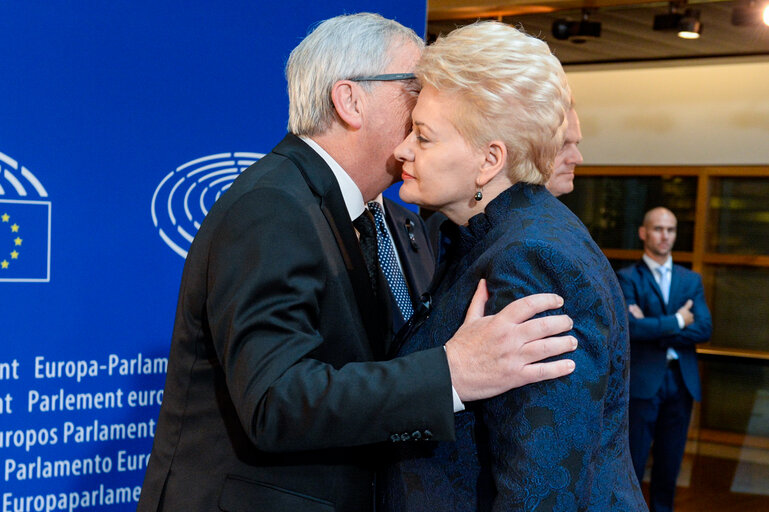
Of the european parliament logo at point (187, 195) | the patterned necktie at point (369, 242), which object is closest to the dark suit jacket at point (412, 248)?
the patterned necktie at point (369, 242)

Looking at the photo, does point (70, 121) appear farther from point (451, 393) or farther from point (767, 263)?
point (767, 263)

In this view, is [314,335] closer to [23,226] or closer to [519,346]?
[519,346]

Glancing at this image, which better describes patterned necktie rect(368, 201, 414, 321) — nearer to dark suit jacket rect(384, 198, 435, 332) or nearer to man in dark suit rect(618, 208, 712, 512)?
dark suit jacket rect(384, 198, 435, 332)

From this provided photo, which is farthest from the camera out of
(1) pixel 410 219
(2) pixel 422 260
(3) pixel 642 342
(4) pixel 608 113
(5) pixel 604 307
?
(4) pixel 608 113

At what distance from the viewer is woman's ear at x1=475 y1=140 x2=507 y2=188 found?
152 cm

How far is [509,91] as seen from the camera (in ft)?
4.84

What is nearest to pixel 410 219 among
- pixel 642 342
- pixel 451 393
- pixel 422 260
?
pixel 422 260

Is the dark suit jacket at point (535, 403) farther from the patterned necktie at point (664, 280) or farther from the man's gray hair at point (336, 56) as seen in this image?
the patterned necktie at point (664, 280)

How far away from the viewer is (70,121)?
2354 millimetres

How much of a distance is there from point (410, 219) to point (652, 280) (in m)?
3.66

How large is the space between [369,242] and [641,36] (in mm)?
6079

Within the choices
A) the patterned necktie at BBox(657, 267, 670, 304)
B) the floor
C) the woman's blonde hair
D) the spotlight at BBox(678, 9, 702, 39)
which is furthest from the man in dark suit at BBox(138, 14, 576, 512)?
the floor

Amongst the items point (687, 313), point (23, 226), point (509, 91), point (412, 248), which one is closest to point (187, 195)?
point (23, 226)

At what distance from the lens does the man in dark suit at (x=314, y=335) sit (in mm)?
1458
